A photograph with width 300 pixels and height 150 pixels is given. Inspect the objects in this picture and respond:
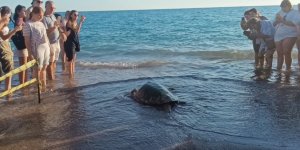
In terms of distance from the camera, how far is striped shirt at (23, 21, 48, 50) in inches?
246

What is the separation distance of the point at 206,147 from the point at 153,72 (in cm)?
590

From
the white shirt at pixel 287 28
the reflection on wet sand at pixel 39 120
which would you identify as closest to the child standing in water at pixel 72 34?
the reflection on wet sand at pixel 39 120

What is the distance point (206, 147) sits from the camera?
4492 mm

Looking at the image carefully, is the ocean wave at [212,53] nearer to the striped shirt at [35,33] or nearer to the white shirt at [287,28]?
the white shirt at [287,28]

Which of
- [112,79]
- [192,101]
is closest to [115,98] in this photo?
[192,101]

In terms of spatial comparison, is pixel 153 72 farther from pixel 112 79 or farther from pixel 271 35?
pixel 271 35

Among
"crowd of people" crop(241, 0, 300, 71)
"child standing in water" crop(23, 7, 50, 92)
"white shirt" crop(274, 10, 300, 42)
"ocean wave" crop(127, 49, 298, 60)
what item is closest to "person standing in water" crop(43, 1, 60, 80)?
"child standing in water" crop(23, 7, 50, 92)

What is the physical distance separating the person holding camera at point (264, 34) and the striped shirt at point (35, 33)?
18.1 ft

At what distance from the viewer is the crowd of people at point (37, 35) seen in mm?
6328

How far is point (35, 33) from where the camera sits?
636 cm

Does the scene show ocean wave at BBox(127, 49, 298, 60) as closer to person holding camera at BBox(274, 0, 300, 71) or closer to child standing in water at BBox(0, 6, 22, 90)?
person holding camera at BBox(274, 0, 300, 71)

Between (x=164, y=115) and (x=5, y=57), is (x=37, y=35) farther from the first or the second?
(x=164, y=115)

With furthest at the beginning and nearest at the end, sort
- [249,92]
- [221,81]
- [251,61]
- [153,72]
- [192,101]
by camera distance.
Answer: [251,61] → [153,72] → [221,81] → [249,92] → [192,101]

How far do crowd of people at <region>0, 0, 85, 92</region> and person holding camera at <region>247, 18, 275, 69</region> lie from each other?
14.8ft
